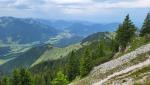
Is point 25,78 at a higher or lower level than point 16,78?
higher

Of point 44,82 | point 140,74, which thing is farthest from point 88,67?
point 44,82

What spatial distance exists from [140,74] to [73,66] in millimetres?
83967

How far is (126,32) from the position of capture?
104m

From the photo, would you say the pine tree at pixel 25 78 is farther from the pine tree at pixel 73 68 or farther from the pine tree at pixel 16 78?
the pine tree at pixel 73 68

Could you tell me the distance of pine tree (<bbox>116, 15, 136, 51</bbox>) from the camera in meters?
104

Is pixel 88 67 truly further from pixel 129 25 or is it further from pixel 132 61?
pixel 132 61

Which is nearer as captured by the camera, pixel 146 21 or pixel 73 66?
pixel 146 21

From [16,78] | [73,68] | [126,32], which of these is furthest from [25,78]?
[126,32]

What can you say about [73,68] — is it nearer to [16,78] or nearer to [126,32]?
[16,78]

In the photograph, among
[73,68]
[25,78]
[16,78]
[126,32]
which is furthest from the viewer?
[73,68]

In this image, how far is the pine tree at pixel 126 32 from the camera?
103688mm

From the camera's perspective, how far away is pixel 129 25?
104250 mm

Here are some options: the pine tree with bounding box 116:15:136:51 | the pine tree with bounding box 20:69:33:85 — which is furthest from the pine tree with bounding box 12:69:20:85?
the pine tree with bounding box 116:15:136:51

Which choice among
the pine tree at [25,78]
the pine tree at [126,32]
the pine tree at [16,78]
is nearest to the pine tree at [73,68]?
A: the pine tree at [25,78]
